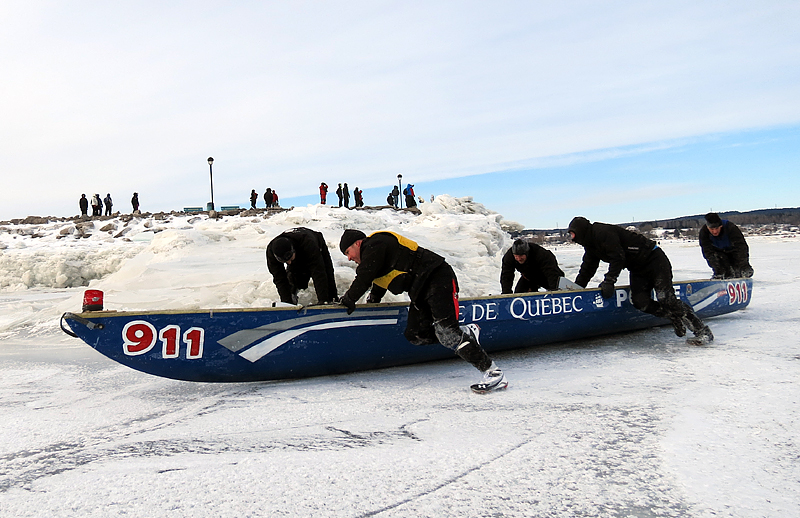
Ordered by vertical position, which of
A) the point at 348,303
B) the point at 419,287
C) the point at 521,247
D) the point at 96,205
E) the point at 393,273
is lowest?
the point at 348,303

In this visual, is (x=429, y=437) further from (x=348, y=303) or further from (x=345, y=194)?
(x=345, y=194)

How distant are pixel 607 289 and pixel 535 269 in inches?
29.8

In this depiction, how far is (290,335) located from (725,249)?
6377 millimetres

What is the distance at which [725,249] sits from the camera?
7.28m

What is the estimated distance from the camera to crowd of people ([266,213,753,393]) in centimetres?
360

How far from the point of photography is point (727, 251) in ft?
23.9

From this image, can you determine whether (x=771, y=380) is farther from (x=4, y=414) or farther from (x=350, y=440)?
(x=4, y=414)

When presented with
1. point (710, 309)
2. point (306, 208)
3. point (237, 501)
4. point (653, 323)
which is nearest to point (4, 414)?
point (237, 501)

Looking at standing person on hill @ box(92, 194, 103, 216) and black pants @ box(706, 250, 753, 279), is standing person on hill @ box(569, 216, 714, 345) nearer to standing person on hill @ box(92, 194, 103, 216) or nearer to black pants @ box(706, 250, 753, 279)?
black pants @ box(706, 250, 753, 279)

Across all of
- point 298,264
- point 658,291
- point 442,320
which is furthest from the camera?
point 298,264

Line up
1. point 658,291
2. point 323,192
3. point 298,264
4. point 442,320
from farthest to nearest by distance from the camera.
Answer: point 323,192 < point 298,264 < point 658,291 < point 442,320

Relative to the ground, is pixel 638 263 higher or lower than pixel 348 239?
lower

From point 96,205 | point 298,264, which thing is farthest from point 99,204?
point 298,264

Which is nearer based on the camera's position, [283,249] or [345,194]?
[283,249]
